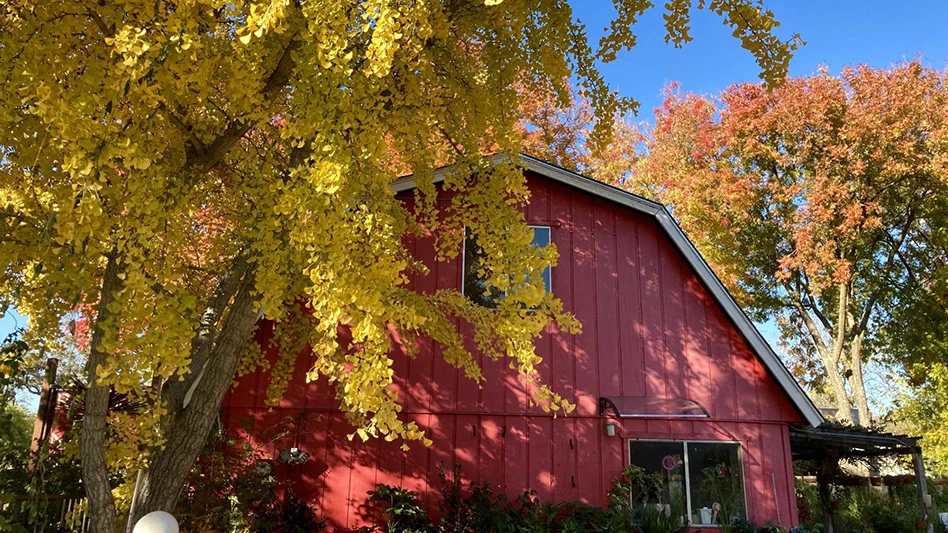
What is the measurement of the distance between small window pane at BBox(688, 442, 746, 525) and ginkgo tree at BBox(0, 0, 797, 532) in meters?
3.97

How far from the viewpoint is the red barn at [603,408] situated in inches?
321

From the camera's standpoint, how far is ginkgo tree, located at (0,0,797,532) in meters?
3.57

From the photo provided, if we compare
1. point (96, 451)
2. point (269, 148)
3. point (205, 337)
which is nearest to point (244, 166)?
point (269, 148)

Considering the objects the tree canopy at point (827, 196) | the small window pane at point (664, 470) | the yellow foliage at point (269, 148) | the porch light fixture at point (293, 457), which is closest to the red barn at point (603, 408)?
the small window pane at point (664, 470)

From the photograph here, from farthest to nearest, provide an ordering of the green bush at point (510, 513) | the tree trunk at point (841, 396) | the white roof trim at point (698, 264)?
the tree trunk at point (841, 396) < the white roof trim at point (698, 264) < the green bush at point (510, 513)

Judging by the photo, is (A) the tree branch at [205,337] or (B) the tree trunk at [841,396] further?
(B) the tree trunk at [841,396]

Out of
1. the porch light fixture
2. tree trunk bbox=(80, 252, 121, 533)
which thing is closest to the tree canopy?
the porch light fixture

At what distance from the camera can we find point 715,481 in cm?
829

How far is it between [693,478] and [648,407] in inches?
43.4

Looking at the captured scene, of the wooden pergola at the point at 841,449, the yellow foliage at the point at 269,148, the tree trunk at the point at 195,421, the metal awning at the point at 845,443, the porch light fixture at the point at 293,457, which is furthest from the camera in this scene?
the wooden pergola at the point at 841,449

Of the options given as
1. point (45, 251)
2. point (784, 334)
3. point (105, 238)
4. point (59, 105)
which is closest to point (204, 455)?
point (45, 251)

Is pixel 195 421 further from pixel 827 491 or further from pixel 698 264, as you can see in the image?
pixel 827 491

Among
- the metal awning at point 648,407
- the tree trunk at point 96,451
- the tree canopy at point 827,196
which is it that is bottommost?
the tree trunk at point 96,451

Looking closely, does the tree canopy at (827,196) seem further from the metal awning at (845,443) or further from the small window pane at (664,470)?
the small window pane at (664,470)
